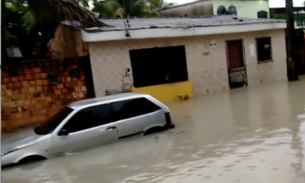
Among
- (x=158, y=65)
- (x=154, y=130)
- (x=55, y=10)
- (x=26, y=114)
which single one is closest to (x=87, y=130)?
(x=154, y=130)

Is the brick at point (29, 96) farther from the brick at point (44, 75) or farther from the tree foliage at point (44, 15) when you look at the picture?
the tree foliage at point (44, 15)

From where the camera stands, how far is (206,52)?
638 inches

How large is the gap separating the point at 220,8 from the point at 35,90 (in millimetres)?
21632

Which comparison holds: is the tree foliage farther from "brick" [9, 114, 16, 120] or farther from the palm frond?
"brick" [9, 114, 16, 120]

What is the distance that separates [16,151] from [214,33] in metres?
11.0

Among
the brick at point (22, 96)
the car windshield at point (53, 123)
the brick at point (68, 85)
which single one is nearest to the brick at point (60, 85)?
the brick at point (68, 85)

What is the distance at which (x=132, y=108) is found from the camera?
345 inches

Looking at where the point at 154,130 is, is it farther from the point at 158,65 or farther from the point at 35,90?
the point at 158,65

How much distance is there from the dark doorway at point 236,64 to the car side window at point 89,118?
10106 mm

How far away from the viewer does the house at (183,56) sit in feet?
44.1

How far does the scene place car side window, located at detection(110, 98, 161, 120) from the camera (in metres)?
8.53

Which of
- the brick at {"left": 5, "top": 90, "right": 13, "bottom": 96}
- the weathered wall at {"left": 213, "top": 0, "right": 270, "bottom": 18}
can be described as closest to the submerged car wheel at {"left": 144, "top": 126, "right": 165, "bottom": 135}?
the brick at {"left": 5, "top": 90, "right": 13, "bottom": 96}

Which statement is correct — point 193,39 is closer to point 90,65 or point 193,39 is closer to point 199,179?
point 90,65

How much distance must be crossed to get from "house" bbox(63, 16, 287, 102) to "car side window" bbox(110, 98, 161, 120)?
4.62 meters
